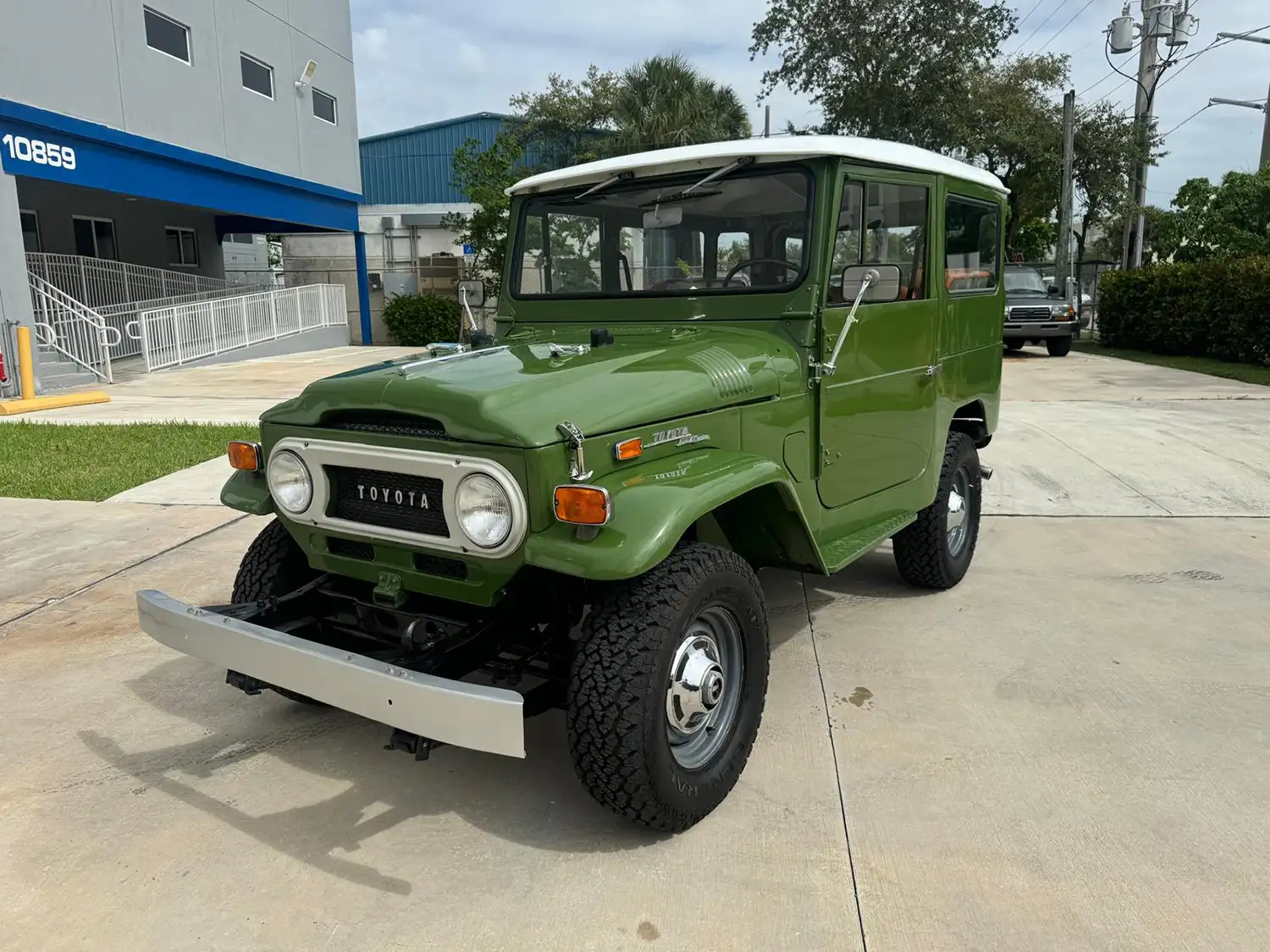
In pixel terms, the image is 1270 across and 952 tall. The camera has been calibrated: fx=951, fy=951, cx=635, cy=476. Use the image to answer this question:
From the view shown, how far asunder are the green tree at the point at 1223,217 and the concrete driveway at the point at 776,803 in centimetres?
1923

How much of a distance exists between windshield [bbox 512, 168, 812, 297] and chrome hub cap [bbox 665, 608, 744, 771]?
132 cm

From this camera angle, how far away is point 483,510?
2.55 m

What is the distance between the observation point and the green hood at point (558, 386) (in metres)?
2.56

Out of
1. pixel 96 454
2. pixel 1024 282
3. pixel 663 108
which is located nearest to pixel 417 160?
pixel 663 108

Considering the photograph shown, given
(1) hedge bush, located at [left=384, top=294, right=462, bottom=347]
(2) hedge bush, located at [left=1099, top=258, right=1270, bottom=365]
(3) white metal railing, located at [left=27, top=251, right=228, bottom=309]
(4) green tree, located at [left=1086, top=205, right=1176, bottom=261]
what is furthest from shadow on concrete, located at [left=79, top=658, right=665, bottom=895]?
(4) green tree, located at [left=1086, top=205, right=1176, bottom=261]

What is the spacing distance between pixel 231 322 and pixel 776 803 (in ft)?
58.5

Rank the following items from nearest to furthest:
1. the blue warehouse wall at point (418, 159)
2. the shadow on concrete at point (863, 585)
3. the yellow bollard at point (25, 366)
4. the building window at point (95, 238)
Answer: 1. the shadow on concrete at point (863, 585)
2. the yellow bollard at point (25, 366)
3. the building window at point (95, 238)
4. the blue warehouse wall at point (418, 159)

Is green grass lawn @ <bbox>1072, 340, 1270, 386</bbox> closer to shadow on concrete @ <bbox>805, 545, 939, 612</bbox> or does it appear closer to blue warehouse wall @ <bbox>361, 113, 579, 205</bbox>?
shadow on concrete @ <bbox>805, 545, 939, 612</bbox>

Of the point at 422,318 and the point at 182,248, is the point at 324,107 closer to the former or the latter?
the point at 182,248

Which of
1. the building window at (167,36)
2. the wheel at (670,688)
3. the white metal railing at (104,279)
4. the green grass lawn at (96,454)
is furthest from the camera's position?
the white metal railing at (104,279)

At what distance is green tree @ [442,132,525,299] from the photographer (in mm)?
20359

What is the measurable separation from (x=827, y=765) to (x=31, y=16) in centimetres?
1438

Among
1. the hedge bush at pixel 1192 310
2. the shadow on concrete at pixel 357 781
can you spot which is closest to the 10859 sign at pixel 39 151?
the shadow on concrete at pixel 357 781

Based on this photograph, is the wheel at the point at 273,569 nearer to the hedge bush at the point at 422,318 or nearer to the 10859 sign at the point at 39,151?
the 10859 sign at the point at 39,151
